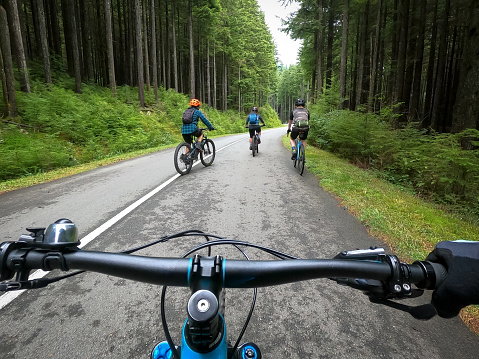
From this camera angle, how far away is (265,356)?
196 cm

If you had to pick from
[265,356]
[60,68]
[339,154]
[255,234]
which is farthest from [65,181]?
[60,68]

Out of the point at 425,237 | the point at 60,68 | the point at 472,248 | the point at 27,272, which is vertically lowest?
the point at 425,237

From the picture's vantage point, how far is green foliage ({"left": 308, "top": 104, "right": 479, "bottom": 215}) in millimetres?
6898

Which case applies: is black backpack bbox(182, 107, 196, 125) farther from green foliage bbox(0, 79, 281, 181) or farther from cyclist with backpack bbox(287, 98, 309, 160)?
green foliage bbox(0, 79, 281, 181)

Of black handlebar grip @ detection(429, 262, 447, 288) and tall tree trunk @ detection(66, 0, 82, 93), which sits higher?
tall tree trunk @ detection(66, 0, 82, 93)

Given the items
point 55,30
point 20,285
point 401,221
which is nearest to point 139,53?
point 55,30

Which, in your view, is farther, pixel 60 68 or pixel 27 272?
pixel 60 68

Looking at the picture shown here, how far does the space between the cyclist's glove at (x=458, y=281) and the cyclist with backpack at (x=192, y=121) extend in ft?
27.6

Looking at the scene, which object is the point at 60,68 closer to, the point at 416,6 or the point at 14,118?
the point at 14,118

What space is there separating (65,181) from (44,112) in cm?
745

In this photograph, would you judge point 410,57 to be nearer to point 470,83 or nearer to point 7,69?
point 470,83

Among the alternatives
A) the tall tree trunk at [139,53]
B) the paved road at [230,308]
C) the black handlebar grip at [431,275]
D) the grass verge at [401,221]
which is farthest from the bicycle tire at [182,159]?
the tall tree trunk at [139,53]

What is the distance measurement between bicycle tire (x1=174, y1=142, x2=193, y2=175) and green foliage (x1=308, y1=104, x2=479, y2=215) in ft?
23.5

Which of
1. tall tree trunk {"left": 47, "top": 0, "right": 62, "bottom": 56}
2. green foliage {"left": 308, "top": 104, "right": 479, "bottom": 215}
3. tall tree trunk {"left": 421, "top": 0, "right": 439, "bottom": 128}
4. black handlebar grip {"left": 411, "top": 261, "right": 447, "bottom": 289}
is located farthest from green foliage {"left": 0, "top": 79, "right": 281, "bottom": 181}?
→ tall tree trunk {"left": 421, "top": 0, "right": 439, "bottom": 128}
